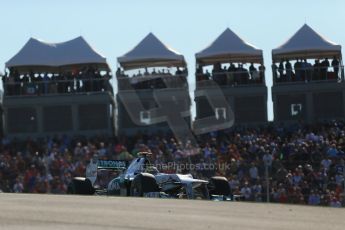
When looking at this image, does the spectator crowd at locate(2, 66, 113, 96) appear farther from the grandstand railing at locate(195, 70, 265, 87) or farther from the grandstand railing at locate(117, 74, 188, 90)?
the grandstand railing at locate(195, 70, 265, 87)

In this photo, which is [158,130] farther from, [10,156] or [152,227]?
[152,227]

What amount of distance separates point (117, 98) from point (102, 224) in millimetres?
22940

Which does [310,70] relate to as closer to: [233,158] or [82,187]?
[233,158]

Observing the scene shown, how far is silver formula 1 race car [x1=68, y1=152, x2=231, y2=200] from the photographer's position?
19375 millimetres

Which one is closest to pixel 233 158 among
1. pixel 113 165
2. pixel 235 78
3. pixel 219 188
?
pixel 113 165

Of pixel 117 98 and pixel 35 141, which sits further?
pixel 117 98

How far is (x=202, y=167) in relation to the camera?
79.0ft

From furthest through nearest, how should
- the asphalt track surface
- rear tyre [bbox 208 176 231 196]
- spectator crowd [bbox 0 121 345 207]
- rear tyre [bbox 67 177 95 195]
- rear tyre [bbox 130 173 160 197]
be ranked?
rear tyre [bbox 67 177 95 195] → spectator crowd [bbox 0 121 345 207] → rear tyre [bbox 208 176 231 196] → rear tyre [bbox 130 173 160 197] → the asphalt track surface

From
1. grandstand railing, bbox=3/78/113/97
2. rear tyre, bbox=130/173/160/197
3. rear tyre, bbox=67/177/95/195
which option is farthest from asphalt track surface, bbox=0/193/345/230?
grandstand railing, bbox=3/78/113/97

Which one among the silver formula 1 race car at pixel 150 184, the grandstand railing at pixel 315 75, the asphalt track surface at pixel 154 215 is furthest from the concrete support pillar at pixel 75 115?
the asphalt track surface at pixel 154 215

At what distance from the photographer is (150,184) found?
1928cm

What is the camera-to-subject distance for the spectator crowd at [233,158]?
21.4 metres

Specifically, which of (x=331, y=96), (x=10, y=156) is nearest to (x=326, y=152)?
(x=331, y=96)

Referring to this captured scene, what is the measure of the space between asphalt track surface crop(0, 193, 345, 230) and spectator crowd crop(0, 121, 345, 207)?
19.0ft
